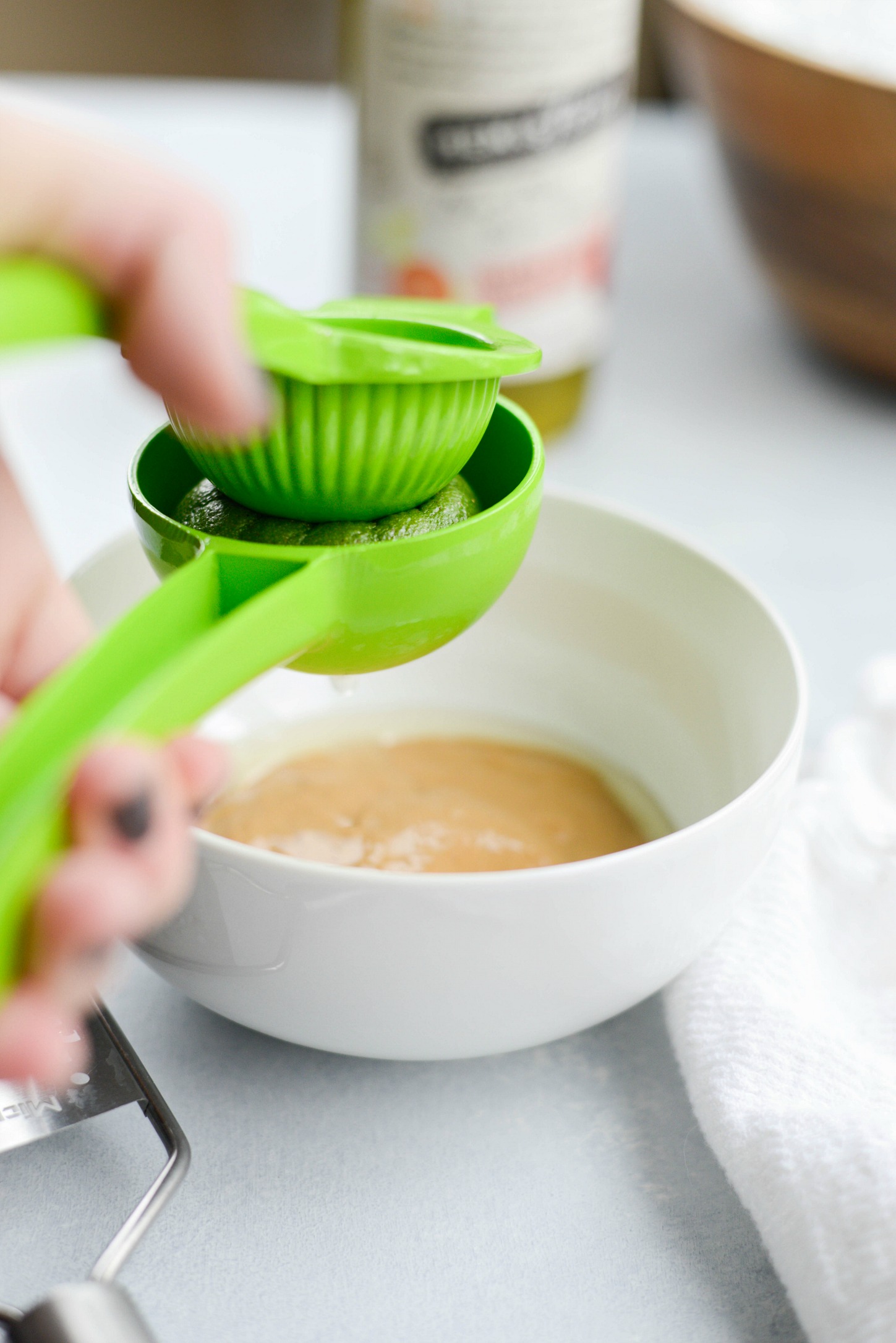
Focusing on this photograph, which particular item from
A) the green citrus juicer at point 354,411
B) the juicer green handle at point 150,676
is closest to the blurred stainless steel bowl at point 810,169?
the green citrus juicer at point 354,411

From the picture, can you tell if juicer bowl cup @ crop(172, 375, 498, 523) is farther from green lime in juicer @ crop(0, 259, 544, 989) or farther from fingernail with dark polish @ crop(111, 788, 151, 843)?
fingernail with dark polish @ crop(111, 788, 151, 843)

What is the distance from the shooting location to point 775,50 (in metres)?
0.75

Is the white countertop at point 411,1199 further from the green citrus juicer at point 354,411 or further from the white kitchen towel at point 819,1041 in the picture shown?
the green citrus juicer at point 354,411

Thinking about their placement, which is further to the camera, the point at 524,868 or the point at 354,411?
the point at 524,868

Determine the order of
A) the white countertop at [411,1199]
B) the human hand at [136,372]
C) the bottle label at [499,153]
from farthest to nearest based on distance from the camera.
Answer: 1. the bottle label at [499,153]
2. the white countertop at [411,1199]
3. the human hand at [136,372]

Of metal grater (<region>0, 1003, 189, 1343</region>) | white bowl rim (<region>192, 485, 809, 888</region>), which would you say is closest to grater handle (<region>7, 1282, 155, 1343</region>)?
metal grater (<region>0, 1003, 189, 1343</region>)

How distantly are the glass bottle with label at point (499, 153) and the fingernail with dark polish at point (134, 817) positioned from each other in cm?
55

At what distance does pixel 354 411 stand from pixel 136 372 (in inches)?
2.8

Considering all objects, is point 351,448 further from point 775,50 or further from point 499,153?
point 775,50

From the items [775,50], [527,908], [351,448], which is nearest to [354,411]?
[351,448]

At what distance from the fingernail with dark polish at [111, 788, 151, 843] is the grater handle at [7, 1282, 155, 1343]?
117 millimetres

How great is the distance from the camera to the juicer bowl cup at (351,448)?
367mm

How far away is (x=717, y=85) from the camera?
81 cm

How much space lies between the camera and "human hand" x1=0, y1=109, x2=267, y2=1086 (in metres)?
0.26
